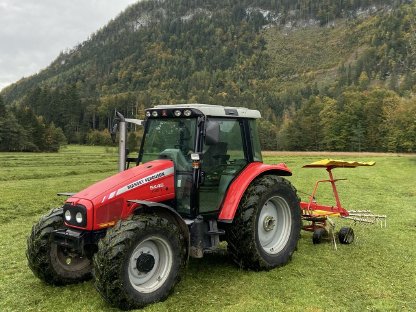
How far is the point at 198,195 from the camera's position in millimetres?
6312

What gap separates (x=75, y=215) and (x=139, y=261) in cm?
101

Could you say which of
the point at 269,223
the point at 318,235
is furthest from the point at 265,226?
the point at 318,235

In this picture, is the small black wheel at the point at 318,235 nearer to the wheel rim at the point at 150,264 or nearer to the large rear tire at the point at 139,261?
the large rear tire at the point at 139,261

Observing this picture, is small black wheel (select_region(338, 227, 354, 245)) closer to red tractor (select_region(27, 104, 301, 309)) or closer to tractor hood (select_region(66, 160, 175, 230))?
red tractor (select_region(27, 104, 301, 309))

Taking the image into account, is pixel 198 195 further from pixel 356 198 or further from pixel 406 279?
pixel 356 198

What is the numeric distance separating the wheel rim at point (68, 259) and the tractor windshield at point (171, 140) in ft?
5.70

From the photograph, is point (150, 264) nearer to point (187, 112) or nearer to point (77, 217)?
point (77, 217)

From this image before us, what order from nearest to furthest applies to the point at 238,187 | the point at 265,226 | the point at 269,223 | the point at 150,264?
the point at 150,264 → the point at 238,187 → the point at 265,226 → the point at 269,223

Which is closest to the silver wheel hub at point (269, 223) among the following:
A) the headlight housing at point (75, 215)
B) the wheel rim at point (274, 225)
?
the wheel rim at point (274, 225)

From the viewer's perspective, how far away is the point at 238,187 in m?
6.81

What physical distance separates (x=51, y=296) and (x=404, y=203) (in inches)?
505

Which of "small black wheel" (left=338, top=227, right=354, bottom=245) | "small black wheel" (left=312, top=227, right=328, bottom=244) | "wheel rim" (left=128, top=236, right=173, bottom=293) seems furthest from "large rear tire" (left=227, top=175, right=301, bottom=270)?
"small black wheel" (left=338, top=227, right=354, bottom=245)

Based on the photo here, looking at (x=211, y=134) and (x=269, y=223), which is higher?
(x=211, y=134)

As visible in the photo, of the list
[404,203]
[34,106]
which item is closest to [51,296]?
[404,203]
